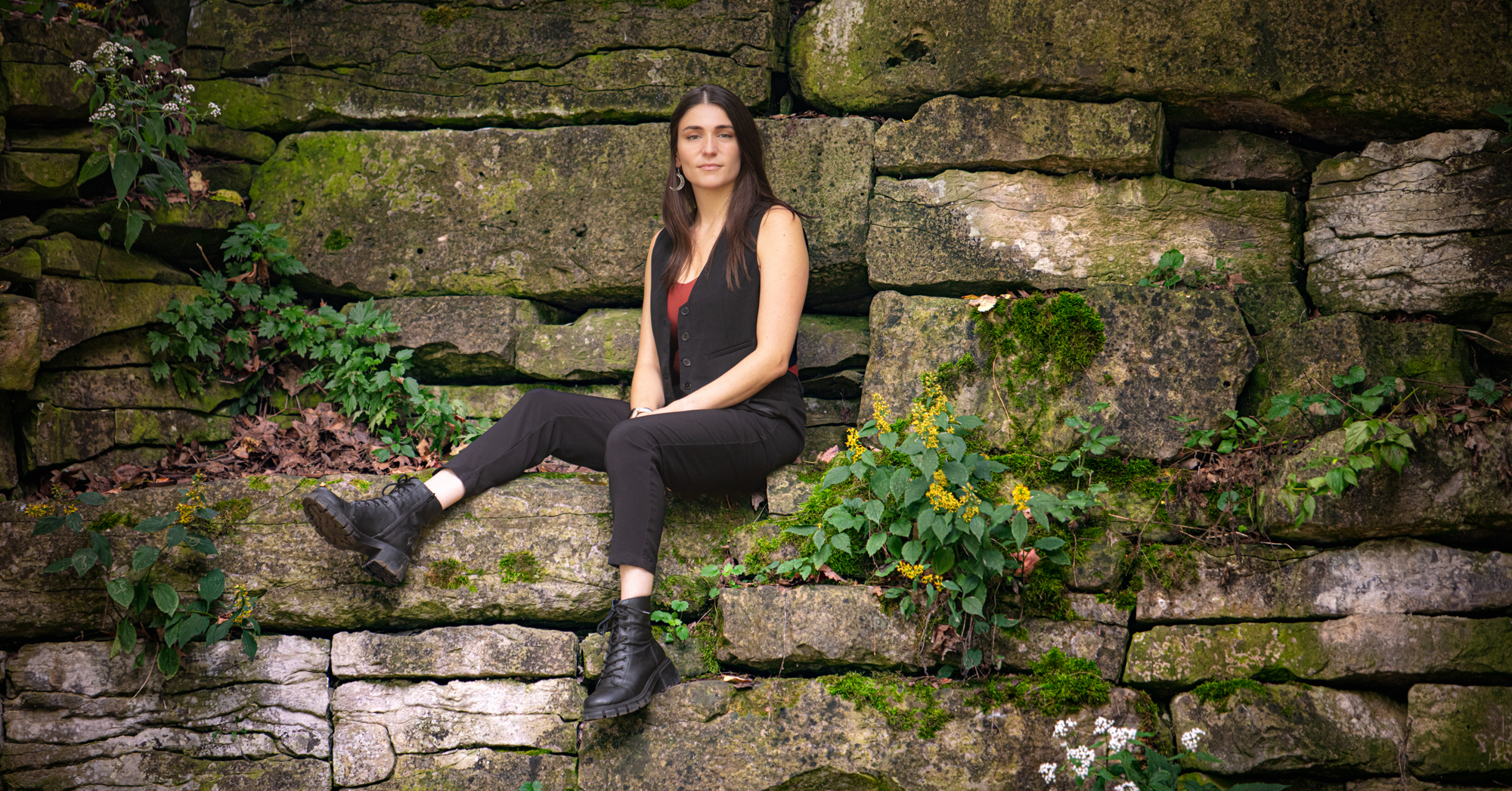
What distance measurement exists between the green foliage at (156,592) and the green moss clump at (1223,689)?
11.2 ft

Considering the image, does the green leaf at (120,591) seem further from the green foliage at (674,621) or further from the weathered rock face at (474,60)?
the weathered rock face at (474,60)

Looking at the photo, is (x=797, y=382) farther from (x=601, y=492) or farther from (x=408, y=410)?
(x=408, y=410)

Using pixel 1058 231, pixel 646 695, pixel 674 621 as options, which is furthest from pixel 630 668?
pixel 1058 231

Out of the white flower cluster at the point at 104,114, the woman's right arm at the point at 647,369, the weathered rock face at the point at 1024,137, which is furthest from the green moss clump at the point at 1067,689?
the white flower cluster at the point at 104,114

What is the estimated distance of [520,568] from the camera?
3.36 metres

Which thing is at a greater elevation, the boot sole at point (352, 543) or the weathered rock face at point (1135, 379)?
the weathered rock face at point (1135, 379)

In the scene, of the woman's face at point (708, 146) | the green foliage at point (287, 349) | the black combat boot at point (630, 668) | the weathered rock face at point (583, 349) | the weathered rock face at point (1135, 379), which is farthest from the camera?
the weathered rock face at point (583, 349)

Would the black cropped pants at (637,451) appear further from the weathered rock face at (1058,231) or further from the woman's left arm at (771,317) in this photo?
the weathered rock face at (1058,231)

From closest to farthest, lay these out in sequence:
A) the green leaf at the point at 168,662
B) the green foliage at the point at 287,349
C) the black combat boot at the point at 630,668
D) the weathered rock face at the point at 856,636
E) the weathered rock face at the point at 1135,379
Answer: the black combat boot at the point at 630,668, the weathered rock face at the point at 856,636, the green leaf at the point at 168,662, the weathered rock face at the point at 1135,379, the green foliage at the point at 287,349

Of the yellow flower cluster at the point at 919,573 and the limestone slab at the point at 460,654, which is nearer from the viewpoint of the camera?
the yellow flower cluster at the point at 919,573

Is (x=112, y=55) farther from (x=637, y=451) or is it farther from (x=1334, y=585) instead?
(x=1334, y=585)

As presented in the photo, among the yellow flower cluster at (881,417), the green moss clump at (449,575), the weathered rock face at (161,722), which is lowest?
the weathered rock face at (161,722)

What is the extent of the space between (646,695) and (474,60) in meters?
3.23

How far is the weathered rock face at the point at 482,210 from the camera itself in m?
4.27
